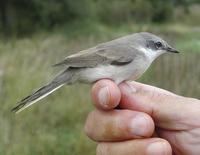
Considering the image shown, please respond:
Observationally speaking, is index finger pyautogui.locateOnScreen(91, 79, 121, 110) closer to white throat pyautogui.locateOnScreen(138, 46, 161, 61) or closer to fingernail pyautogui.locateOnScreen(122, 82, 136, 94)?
fingernail pyautogui.locateOnScreen(122, 82, 136, 94)

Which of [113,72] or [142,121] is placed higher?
[113,72]

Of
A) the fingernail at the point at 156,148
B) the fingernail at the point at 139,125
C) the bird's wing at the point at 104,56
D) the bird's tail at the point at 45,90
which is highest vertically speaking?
the bird's wing at the point at 104,56

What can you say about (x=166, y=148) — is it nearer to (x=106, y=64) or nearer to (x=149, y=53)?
(x=106, y=64)

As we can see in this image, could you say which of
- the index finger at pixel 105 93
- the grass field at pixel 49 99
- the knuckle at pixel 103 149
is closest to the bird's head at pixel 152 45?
the index finger at pixel 105 93

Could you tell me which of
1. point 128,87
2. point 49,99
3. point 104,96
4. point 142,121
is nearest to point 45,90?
point 104,96

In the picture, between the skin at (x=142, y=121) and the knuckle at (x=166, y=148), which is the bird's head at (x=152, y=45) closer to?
the skin at (x=142, y=121)

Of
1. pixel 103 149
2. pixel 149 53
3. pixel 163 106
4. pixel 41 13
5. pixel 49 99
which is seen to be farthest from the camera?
pixel 41 13
